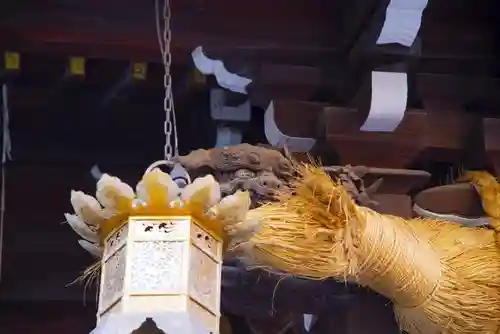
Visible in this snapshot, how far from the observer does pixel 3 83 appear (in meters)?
2.56

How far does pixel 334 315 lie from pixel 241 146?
469 mm

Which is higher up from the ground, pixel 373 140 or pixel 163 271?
pixel 373 140

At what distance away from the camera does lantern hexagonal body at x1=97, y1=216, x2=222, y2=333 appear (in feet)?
4.92

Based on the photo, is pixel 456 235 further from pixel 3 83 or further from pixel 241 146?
pixel 3 83

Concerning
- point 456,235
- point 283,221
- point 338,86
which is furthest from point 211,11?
point 456,235

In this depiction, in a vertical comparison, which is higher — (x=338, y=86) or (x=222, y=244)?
(x=338, y=86)

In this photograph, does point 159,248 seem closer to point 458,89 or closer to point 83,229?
point 83,229

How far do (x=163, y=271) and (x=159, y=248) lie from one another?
41 millimetres

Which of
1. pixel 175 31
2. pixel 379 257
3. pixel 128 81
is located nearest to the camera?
pixel 379 257

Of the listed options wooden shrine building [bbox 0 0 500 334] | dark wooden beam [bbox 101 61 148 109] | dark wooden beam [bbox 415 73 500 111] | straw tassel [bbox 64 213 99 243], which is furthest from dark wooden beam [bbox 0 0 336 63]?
straw tassel [bbox 64 213 99 243]

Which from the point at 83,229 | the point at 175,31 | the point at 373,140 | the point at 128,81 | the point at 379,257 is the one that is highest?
the point at 175,31

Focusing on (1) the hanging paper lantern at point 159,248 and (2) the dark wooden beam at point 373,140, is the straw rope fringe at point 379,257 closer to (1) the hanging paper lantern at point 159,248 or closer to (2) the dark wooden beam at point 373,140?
(2) the dark wooden beam at point 373,140

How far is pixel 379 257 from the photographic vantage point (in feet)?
6.73

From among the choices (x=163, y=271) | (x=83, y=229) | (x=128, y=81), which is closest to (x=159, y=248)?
(x=163, y=271)
